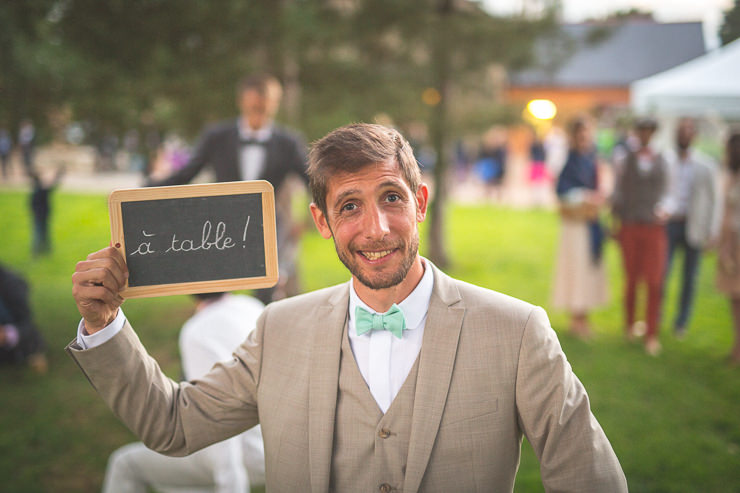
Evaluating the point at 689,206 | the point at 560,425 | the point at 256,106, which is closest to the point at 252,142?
the point at 256,106

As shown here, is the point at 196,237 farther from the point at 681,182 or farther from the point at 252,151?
the point at 681,182

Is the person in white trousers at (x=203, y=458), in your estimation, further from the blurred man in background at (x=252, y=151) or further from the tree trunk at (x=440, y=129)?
the tree trunk at (x=440, y=129)

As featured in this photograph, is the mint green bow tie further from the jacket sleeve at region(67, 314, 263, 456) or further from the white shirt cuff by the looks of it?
the white shirt cuff

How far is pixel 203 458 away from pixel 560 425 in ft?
5.30

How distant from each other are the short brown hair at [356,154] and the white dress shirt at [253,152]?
3.04 metres

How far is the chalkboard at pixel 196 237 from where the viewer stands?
5.64 ft

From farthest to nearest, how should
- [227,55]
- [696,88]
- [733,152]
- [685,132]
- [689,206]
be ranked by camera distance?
[689,206] < [685,132] < [227,55] < [696,88] < [733,152]

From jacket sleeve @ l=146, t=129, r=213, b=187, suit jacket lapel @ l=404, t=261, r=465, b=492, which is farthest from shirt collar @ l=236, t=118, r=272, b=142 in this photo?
suit jacket lapel @ l=404, t=261, r=465, b=492

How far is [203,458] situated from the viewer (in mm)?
2533

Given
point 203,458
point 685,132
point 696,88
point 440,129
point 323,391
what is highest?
point 696,88

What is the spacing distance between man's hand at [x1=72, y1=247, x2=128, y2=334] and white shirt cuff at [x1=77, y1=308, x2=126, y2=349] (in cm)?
1

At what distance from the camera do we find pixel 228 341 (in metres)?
2.72

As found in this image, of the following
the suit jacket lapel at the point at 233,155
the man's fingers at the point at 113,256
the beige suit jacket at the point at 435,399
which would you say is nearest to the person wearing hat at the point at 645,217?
the suit jacket lapel at the point at 233,155

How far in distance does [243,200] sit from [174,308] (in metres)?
6.16
